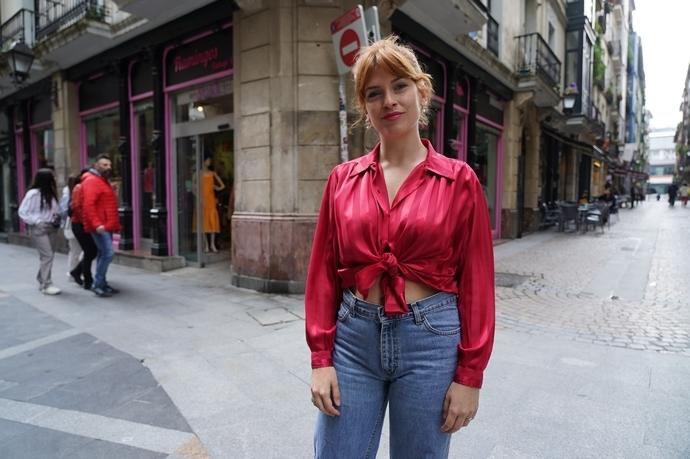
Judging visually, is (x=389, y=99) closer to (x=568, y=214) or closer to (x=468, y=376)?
→ (x=468, y=376)

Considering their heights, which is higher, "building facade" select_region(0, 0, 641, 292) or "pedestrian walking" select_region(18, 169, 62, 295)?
"building facade" select_region(0, 0, 641, 292)

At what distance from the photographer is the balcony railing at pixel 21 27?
12.2 meters

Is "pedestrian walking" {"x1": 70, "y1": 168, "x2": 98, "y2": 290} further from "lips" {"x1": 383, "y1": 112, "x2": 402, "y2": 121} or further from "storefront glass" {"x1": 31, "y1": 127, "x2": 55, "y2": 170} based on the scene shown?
"storefront glass" {"x1": 31, "y1": 127, "x2": 55, "y2": 170}

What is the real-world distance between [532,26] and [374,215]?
16310mm

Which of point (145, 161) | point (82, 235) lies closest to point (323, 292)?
Result: point (82, 235)

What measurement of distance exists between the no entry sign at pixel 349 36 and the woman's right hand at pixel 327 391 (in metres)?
3.98

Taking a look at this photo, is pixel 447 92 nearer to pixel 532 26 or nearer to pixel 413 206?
pixel 532 26

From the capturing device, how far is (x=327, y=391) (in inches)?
58.2

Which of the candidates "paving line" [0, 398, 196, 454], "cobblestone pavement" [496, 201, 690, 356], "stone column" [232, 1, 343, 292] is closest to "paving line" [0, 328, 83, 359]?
"paving line" [0, 398, 196, 454]

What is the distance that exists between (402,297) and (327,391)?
40cm

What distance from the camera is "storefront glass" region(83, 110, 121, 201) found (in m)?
10.7

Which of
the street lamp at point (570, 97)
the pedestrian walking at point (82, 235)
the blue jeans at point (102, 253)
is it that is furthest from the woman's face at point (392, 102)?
the street lamp at point (570, 97)

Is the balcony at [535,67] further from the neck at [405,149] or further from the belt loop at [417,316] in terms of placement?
the belt loop at [417,316]

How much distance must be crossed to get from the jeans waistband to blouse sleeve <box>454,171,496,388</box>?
6cm
